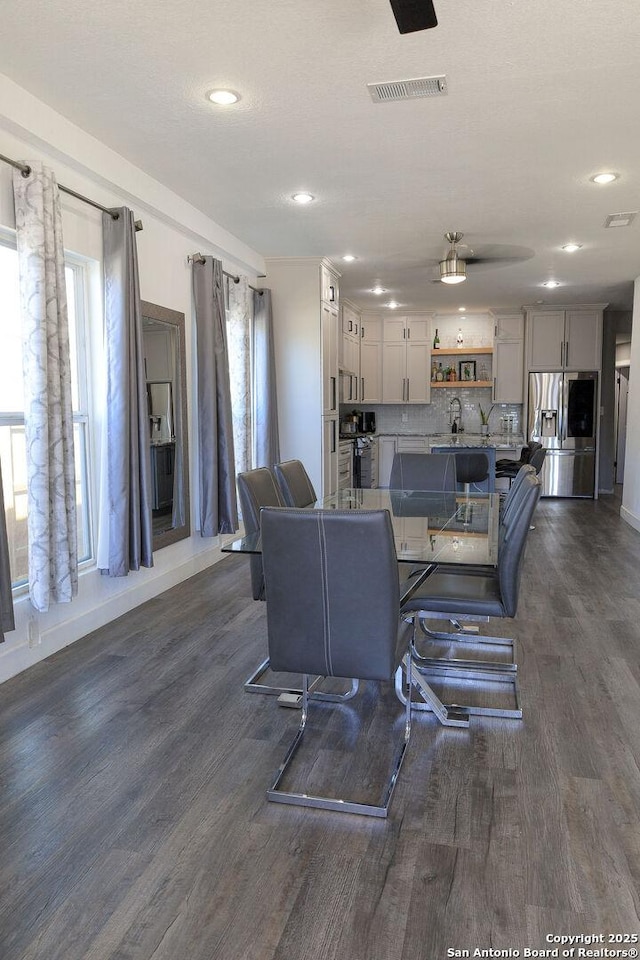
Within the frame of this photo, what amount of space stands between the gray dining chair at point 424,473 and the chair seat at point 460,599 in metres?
1.70

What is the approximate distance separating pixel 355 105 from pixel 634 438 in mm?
5277

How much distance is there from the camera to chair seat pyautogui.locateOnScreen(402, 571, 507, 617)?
271cm

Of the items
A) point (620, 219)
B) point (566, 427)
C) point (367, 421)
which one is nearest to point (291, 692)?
point (620, 219)

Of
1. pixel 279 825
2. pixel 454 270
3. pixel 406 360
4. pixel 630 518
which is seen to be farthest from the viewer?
pixel 406 360

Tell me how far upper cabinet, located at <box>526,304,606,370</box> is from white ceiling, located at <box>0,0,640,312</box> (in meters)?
3.77

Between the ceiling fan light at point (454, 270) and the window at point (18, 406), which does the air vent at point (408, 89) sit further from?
the ceiling fan light at point (454, 270)

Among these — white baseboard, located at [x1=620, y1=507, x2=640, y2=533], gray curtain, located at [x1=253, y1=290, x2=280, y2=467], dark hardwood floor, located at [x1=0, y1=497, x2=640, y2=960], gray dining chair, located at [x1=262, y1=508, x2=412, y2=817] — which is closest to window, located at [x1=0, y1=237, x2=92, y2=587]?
dark hardwood floor, located at [x1=0, y1=497, x2=640, y2=960]

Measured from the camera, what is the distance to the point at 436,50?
105 inches

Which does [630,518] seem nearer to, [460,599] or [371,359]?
[371,359]

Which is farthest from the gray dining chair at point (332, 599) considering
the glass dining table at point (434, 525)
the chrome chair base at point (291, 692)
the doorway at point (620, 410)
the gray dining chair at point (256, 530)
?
the doorway at point (620, 410)

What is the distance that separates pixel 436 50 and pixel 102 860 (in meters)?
3.10

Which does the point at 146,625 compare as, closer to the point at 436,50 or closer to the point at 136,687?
the point at 136,687

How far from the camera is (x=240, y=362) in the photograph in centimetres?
571

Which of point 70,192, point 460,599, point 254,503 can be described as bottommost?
point 460,599
